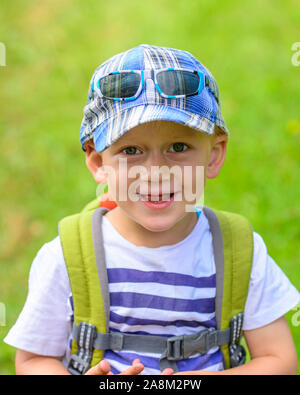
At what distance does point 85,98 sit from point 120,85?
3.36 m

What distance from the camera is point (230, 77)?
4984mm

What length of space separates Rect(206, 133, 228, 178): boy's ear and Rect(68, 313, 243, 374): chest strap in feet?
1.67

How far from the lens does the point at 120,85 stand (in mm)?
1830

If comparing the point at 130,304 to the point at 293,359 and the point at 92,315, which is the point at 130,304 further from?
the point at 293,359

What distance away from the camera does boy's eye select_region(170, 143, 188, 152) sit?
1882 mm

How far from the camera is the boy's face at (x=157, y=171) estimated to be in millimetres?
1847

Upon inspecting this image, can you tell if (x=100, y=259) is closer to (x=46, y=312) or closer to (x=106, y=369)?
(x=46, y=312)

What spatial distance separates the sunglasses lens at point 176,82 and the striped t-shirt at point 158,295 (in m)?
0.54

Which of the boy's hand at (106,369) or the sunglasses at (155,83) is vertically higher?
the sunglasses at (155,83)

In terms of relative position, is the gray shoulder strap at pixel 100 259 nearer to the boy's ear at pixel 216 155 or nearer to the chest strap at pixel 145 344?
the chest strap at pixel 145 344
